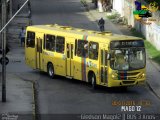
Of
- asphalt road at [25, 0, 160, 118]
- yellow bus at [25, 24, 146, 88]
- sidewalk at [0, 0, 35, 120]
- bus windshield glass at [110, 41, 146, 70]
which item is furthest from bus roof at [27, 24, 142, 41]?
sidewalk at [0, 0, 35, 120]

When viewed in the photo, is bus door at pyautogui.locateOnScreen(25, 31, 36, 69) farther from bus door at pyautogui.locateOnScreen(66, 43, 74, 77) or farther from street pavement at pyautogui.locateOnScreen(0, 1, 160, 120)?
bus door at pyautogui.locateOnScreen(66, 43, 74, 77)

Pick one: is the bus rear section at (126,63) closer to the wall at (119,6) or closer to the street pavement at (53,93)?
the street pavement at (53,93)

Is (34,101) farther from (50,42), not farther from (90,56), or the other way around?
(50,42)

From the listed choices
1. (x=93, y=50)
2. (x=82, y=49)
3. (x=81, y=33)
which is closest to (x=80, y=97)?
(x=93, y=50)

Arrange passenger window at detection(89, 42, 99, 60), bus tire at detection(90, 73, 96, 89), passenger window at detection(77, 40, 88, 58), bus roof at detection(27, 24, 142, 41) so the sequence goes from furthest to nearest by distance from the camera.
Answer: passenger window at detection(77, 40, 88, 58)
bus tire at detection(90, 73, 96, 89)
passenger window at detection(89, 42, 99, 60)
bus roof at detection(27, 24, 142, 41)

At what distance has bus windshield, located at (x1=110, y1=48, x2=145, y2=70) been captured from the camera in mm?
32781

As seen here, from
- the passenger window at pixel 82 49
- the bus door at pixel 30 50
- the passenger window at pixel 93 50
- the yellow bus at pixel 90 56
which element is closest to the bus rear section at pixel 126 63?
the yellow bus at pixel 90 56

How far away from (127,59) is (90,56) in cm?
235

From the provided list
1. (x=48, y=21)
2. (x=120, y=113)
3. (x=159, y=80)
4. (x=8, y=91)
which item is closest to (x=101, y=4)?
(x=48, y=21)

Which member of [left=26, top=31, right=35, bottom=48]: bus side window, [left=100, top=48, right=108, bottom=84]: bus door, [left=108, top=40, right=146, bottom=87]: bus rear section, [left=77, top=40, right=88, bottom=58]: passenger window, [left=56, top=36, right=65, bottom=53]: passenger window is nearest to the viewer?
[left=108, top=40, right=146, bottom=87]: bus rear section

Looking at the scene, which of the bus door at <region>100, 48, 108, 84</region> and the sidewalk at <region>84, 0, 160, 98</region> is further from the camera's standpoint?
the sidewalk at <region>84, 0, 160, 98</region>

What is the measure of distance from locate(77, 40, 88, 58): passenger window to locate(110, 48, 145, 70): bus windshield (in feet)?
7.99

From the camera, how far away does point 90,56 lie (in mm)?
34406

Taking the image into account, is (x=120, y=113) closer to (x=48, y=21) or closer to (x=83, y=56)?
(x=83, y=56)
